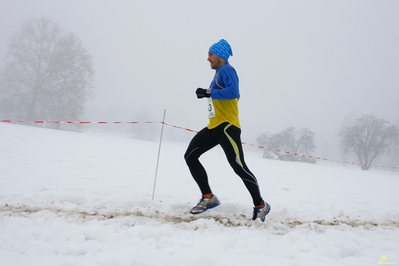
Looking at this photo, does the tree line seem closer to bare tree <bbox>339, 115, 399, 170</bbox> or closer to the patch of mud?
bare tree <bbox>339, 115, 399, 170</bbox>

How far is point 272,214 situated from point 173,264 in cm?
237

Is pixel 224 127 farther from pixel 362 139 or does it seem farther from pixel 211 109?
pixel 362 139

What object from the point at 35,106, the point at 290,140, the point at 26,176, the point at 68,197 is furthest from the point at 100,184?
the point at 290,140

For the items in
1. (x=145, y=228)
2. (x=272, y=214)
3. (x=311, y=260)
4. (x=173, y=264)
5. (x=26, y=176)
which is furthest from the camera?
(x=26, y=176)

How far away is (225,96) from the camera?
333 cm

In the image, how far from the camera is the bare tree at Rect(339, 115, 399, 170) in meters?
38.9

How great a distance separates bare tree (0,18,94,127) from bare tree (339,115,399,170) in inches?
1417

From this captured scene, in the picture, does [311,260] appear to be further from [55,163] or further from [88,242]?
[55,163]

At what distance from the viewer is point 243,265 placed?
208 cm

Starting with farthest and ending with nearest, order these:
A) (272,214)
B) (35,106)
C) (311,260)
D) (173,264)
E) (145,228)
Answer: (35,106), (272,214), (145,228), (311,260), (173,264)

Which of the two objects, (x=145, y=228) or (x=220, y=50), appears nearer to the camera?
(x=145, y=228)

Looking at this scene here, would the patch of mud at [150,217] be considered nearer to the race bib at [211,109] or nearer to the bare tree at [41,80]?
the race bib at [211,109]

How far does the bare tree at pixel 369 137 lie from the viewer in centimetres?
3888

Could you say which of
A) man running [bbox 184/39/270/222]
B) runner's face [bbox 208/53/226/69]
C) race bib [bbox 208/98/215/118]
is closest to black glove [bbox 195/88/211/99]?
man running [bbox 184/39/270/222]
